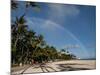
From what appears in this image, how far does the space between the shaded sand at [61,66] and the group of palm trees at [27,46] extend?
7 cm

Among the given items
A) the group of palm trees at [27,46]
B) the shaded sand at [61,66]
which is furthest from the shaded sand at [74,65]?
the group of palm trees at [27,46]

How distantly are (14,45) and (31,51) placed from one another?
9.6 inches

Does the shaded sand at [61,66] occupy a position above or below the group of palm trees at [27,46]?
below

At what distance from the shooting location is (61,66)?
2.84 meters

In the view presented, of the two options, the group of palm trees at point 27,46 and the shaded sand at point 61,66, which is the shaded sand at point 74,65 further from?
the group of palm trees at point 27,46

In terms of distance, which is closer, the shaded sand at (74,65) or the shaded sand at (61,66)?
the shaded sand at (61,66)

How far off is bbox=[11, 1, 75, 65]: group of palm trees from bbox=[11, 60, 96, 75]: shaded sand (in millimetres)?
73

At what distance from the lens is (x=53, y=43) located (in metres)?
2.82

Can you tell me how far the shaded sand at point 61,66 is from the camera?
2707 mm

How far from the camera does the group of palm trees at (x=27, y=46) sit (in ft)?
8.63

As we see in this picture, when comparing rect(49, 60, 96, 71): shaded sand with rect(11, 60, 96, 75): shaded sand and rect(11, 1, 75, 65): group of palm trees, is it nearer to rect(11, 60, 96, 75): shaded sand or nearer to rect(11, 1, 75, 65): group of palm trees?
rect(11, 60, 96, 75): shaded sand

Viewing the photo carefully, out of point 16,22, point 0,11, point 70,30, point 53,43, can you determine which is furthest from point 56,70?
point 0,11

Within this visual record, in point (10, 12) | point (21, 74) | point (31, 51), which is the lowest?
point (21, 74)
